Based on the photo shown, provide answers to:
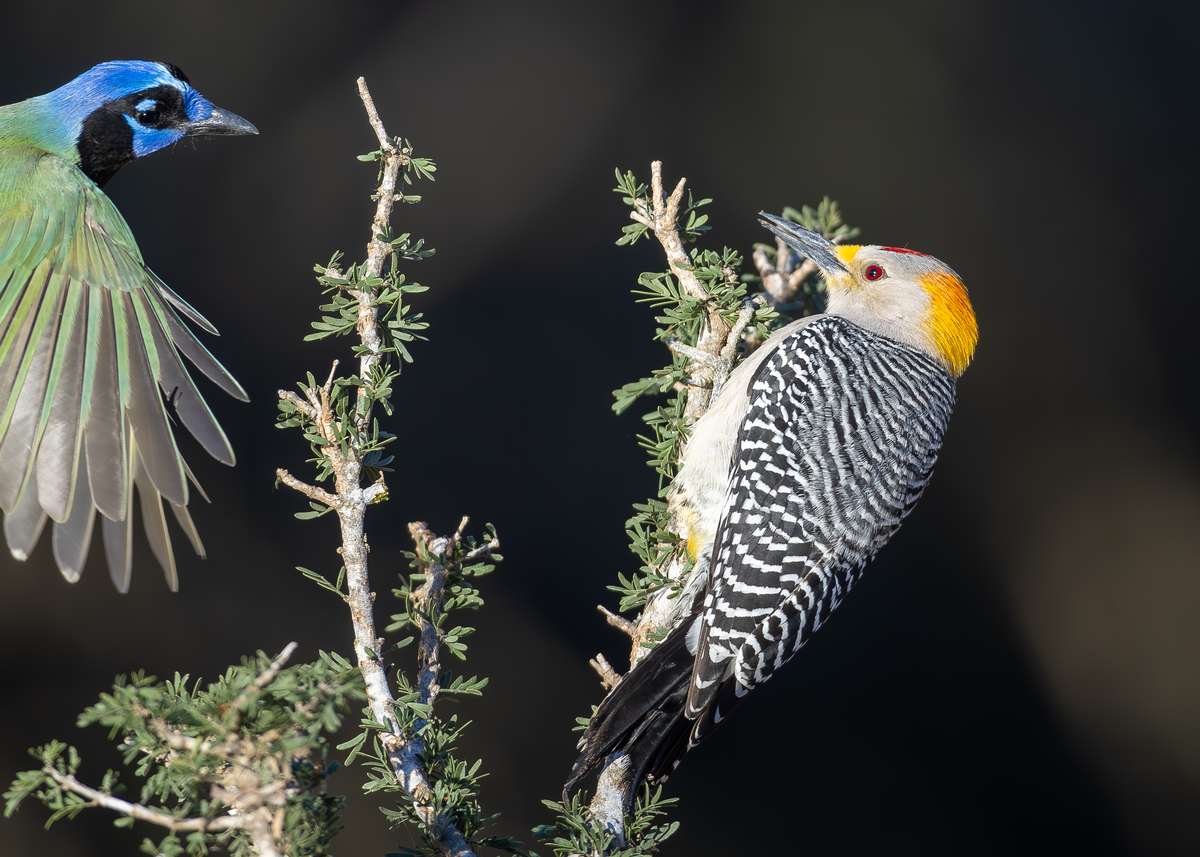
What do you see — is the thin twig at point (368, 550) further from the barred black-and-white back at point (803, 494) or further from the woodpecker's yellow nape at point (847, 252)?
the woodpecker's yellow nape at point (847, 252)

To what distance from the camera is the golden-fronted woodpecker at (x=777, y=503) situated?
2215 mm

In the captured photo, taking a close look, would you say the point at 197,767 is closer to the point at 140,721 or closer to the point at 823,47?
the point at 140,721

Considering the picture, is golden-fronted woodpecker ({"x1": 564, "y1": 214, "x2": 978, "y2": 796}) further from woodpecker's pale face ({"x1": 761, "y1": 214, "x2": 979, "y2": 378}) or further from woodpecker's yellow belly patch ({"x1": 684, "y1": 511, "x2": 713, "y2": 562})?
woodpecker's pale face ({"x1": 761, "y1": 214, "x2": 979, "y2": 378})

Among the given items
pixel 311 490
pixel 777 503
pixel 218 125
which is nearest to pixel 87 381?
pixel 311 490

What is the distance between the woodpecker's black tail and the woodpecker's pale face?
1084mm

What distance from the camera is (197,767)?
4.34 feet

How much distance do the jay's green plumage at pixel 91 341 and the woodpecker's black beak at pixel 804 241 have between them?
1.14m

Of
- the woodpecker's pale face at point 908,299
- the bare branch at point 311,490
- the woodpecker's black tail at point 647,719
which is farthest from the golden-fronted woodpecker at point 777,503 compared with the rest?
the bare branch at point 311,490

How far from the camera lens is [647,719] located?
85.7 inches

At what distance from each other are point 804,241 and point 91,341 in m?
1.53

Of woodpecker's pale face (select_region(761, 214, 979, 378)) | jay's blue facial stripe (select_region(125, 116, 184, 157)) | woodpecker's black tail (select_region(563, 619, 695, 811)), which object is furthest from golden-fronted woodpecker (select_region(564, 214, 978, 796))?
jay's blue facial stripe (select_region(125, 116, 184, 157))

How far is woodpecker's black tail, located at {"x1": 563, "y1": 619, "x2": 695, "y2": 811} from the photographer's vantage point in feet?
6.85

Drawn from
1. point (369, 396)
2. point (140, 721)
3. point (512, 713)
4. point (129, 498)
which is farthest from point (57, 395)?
point (512, 713)

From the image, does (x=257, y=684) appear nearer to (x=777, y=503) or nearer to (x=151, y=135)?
(x=777, y=503)
